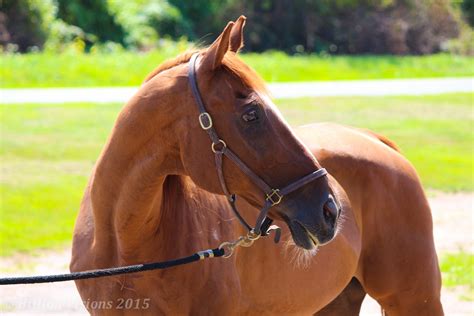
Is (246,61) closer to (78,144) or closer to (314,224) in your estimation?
(78,144)

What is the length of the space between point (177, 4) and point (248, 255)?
26211 mm

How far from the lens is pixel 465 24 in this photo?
30.5m

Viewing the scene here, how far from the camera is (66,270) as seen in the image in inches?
349

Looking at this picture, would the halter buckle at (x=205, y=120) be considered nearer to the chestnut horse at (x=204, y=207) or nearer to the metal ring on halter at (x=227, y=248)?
the chestnut horse at (x=204, y=207)

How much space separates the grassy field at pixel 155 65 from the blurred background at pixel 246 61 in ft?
0.16

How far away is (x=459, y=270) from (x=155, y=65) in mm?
13266

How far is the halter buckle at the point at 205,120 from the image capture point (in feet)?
12.0

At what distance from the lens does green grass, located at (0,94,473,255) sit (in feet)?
36.2

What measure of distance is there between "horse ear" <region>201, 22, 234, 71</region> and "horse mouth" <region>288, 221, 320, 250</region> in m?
0.71

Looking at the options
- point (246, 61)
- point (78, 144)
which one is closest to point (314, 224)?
point (78, 144)

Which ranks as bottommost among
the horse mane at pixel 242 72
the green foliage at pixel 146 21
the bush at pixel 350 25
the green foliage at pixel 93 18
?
the bush at pixel 350 25

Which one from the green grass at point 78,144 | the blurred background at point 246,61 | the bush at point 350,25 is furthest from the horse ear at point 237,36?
the bush at point 350,25

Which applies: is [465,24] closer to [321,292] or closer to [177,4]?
[177,4]

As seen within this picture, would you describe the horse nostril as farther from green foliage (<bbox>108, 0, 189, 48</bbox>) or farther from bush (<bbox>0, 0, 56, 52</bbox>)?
green foliage (<bbox>108, 0, 189, 48</bbox>)
